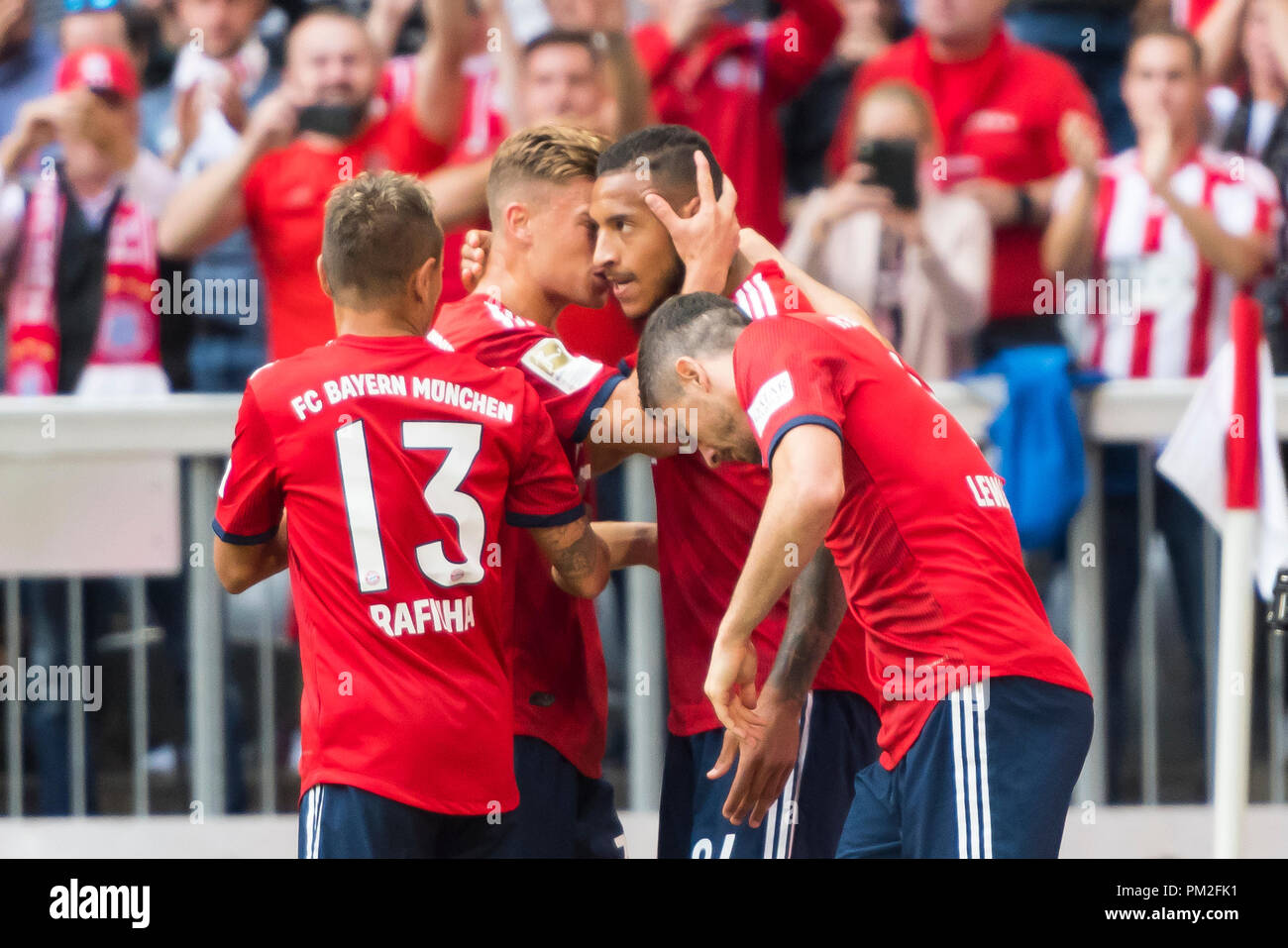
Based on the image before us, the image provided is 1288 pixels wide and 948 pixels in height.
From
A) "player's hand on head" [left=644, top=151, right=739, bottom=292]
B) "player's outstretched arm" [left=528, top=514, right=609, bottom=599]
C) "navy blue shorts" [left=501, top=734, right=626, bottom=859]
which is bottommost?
"navy blue shorts" [left=501, top=734, right=626, bottom=859]

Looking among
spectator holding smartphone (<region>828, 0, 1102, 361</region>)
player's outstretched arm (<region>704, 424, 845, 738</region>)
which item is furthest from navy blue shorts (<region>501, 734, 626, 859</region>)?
spectator holding smartphone (<region>828, 0, 1102, 361</region>)

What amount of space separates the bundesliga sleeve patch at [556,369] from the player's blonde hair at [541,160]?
1.26 ft

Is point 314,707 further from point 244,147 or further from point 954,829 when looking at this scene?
point 244,147

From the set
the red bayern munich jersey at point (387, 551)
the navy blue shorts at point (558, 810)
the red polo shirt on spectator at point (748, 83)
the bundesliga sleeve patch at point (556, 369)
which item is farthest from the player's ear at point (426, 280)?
the red polo shirt on spectator at point (748, 83)

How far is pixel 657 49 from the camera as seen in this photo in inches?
215

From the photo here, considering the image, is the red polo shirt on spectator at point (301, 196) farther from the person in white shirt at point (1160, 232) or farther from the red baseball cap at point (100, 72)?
the person in white shirt at point (1160, 232)

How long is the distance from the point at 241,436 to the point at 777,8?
3.06 metres

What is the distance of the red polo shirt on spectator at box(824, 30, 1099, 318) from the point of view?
539cm

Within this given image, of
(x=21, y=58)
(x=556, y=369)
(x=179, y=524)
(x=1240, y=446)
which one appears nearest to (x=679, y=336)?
(x=556, y=369)

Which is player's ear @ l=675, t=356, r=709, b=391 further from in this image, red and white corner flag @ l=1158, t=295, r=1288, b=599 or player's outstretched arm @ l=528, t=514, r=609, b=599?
red and white corner flag @ l=1158, t=295, r=1288, b=599

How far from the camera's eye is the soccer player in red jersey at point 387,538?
302 cm

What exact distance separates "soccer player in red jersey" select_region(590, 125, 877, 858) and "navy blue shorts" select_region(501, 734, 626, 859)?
0.53ft

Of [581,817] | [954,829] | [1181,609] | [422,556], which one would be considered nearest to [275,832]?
[581,817]

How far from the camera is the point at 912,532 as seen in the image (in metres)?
3.07
